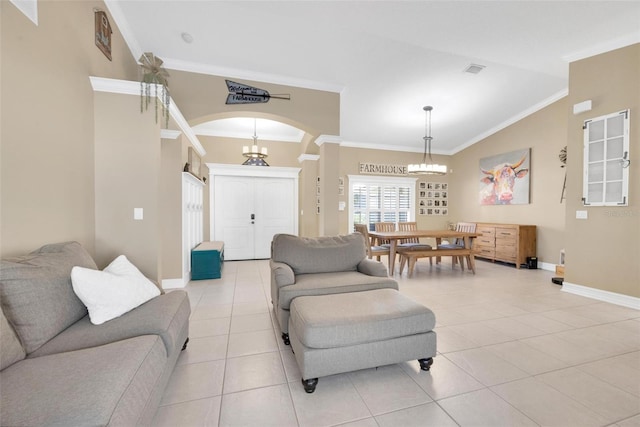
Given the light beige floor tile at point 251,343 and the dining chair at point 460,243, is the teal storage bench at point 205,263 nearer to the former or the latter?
the light beige floor tile at point 251,343

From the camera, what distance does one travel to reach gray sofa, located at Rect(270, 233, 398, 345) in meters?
2.30

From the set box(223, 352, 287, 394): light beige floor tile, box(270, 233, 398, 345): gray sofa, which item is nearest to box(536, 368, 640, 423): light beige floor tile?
box(270, 233, 398, 345): gray sofa

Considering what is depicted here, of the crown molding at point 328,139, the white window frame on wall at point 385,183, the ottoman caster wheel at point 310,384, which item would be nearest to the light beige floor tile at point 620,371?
the ottoman caster wheel at point 310,384

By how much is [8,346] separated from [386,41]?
4.09 m

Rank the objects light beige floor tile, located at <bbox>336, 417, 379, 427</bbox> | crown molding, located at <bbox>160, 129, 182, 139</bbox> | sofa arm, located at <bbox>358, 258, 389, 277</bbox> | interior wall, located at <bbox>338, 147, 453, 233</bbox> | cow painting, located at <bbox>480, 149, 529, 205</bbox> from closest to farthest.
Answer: light beige floor tile, located at <bbox>336, 417, 379, 427</bbox> < sofa arm, located at <bbox>358, 258, 389, 277</bbox> < crown molding, located at <bbox>160, 129, 182, 139</bbox> < cow painting, located at <bbox>480, 149, 529, 205</bbox> < interior wall, located at <bbox>338, 147, 453, 233</bbox>

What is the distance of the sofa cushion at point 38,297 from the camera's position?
125 cm

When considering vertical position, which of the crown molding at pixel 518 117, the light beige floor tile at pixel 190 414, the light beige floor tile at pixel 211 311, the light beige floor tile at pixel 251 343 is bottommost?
the light beige floor tile at pixel 251 343

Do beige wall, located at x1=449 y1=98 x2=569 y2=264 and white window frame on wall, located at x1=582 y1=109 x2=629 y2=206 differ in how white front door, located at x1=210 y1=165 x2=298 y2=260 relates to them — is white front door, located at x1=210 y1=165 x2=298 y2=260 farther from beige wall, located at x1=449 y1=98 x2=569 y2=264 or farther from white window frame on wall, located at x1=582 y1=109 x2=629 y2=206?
white window frame on wall, located at x1=582 y1=109 x2=629 y2=206

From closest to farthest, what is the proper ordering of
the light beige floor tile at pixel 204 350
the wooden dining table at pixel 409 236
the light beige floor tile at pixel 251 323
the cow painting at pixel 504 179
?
the light beige floor tile at pixel 204 350 < the light beige floor tile at pixel 251 323 < the wooden dining table at pixel 409 236 < the cow painting at pixel 504 179

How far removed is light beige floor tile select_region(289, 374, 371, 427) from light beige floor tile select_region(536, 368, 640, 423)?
1287mm

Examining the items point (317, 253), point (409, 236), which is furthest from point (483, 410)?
point (409, 236)

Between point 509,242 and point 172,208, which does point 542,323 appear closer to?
point 509,242

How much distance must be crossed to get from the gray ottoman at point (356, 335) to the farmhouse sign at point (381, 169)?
5.27m

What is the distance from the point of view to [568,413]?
1.47 m
